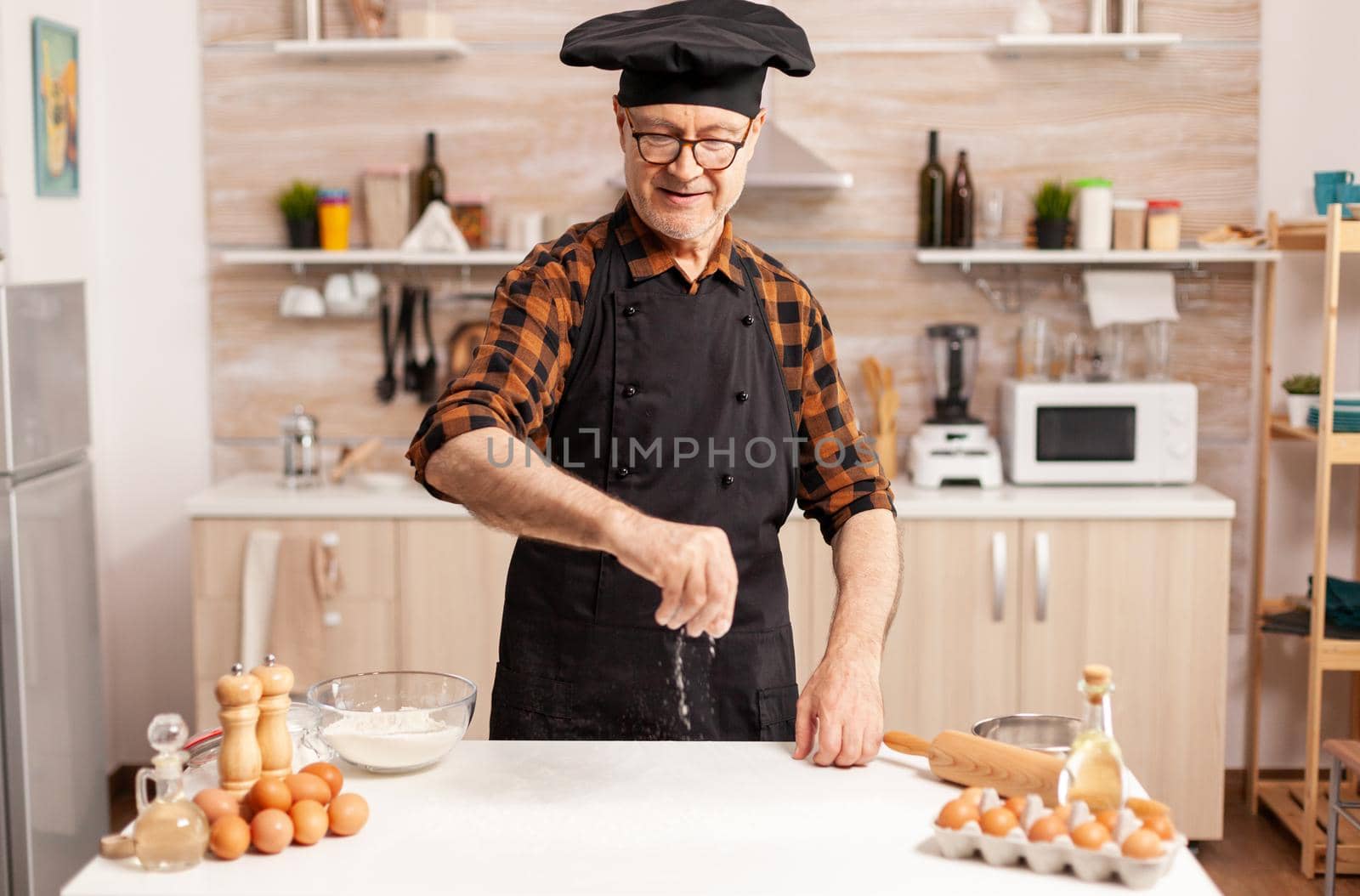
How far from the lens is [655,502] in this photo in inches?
76.3

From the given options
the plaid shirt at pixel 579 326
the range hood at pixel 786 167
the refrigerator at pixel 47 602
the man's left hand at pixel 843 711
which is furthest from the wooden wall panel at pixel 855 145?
the man's left hand at pixel 843 711

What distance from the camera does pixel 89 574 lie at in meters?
3.26

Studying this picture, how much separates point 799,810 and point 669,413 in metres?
0.63

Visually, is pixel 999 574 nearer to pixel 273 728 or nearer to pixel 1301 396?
pixel 1301 396

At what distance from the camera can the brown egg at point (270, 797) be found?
4.68ft

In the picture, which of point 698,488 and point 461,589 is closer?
point 698,488

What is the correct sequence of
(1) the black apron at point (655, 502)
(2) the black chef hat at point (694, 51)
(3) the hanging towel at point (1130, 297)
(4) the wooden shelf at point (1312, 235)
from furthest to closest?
(3) the hanging towel at point (1130, 297), (4) the wooden shelf at point (1312, 235), (1) the black apron at point (655, 502), (2) the black chef hat at point (694, 51)

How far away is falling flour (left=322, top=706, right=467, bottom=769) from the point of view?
1.61m

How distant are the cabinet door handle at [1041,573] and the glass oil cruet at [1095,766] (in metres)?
2.18

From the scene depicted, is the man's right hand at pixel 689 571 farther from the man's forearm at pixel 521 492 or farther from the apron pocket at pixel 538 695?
the apron pocket at pixel 538 695

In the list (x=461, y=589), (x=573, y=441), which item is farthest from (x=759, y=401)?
(x=461, y=589)

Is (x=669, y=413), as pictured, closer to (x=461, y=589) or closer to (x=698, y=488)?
(x=698, y=488)

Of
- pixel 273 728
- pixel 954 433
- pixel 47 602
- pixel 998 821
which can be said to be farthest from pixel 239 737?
pixel 954 433

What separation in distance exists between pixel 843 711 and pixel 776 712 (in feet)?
1.12
